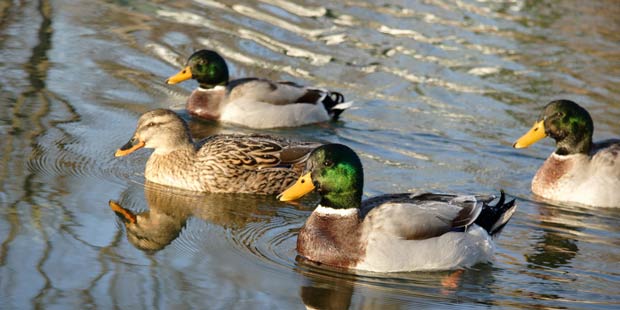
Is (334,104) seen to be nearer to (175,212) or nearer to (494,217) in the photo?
(175,212)

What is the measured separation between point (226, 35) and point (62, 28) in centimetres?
208

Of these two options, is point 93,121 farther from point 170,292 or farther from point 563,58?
point 563,58

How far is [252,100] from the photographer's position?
12.1 metres

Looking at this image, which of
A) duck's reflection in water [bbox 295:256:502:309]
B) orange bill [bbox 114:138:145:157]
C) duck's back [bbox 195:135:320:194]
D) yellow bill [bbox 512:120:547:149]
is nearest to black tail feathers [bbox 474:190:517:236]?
duck's reflection in water [bbox 295:256:502:309]

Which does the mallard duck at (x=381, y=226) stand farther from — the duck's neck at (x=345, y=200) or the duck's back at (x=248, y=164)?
the duck's back at (x=248, y=164)

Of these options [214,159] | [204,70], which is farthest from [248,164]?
[204,70]

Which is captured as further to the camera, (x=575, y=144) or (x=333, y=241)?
(x=575, y=144)

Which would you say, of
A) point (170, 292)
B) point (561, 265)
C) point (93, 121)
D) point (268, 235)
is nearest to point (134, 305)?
point (170, 292)

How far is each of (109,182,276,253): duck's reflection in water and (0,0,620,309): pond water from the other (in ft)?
0.09

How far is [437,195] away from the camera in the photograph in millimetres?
7871

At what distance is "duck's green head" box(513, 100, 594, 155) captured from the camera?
407 inches

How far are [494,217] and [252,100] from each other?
455 centimetres

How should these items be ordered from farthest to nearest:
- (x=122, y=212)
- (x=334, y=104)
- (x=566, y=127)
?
(x=334, y=104)
(x=566, y=127)
(x=122, y=212)

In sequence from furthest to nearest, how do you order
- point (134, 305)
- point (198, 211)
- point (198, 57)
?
point (198, 57), point (198, 211), point (134, 305)
